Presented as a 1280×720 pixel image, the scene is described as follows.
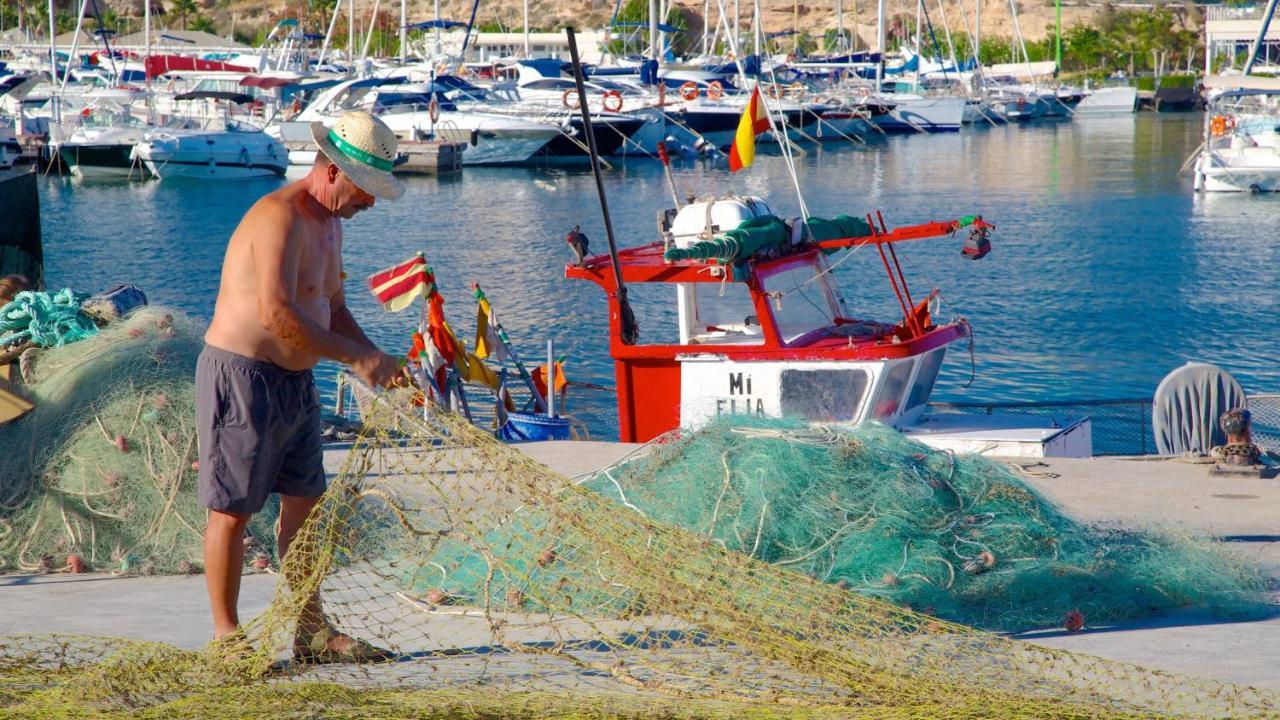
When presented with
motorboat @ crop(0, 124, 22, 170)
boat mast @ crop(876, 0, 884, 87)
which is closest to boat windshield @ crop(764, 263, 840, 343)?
motorboat @ crop(0, 124, 22, 170)

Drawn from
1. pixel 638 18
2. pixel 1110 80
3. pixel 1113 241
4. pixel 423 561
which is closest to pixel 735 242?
pixel 423 561

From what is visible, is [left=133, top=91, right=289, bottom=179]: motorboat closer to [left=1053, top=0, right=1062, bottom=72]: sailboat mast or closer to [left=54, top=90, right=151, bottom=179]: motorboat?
[left=54, top=90, right=151, bottom=179]: motorboat

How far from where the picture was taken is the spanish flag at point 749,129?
10.4m

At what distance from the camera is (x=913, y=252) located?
26609 millimetres

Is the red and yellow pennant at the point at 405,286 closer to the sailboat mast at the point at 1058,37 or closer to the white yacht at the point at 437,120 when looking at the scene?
the white yacht at the point at 437,120

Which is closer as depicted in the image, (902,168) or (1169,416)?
(1169,416)

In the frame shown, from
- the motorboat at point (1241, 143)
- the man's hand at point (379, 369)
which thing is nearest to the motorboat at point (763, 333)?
the man's hand at point (379, 369)

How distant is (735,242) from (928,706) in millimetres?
5618

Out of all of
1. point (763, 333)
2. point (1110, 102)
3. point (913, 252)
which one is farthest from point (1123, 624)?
point (1110, 102)

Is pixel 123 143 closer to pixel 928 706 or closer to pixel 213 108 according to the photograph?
pixel 213 108

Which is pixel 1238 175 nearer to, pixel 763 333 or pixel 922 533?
pixel 763 333

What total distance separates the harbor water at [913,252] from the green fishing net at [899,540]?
17.4ft

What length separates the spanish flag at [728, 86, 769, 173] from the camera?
34.1ft

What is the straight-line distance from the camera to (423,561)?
431cm
